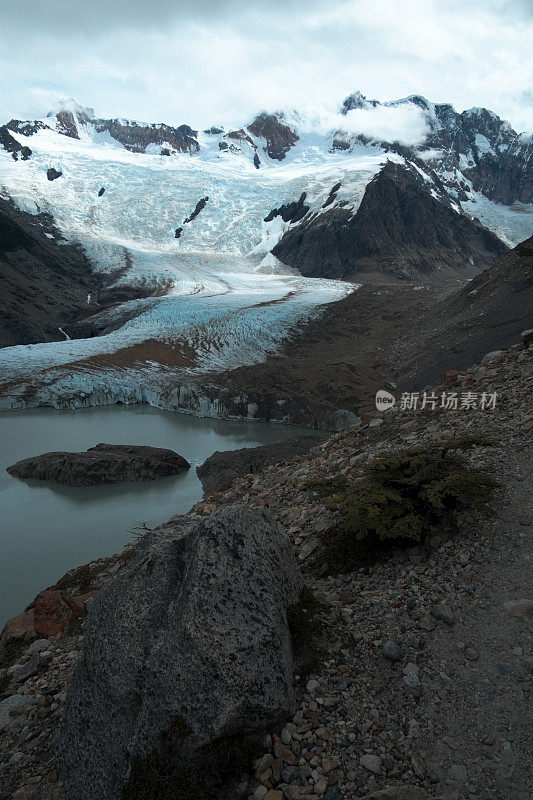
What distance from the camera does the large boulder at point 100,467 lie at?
460 inches

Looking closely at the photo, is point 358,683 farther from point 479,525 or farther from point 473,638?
point 479,525

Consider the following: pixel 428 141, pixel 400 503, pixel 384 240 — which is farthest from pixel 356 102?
pixel 400 503

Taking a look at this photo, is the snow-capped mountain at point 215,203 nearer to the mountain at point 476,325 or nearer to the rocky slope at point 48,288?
the rocky slope at point 48,288


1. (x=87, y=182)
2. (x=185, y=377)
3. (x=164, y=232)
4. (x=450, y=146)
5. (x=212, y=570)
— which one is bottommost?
(x=185, y=377)

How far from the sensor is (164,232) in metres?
67.3

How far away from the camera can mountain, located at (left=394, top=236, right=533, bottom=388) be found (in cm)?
1606

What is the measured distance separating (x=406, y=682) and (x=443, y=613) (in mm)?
555

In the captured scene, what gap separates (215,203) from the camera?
7194 cm

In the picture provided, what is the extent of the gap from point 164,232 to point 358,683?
231 feet

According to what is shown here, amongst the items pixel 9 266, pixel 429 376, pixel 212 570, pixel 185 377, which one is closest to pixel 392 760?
pixel 212 570

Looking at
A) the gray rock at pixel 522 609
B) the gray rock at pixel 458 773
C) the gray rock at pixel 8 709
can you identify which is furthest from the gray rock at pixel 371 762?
the gray rock at pixel 8 709

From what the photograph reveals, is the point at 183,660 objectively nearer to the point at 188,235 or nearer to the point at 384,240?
the point at 188,235

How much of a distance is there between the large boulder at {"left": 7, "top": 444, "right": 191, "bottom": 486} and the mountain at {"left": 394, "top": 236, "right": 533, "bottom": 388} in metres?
8.88

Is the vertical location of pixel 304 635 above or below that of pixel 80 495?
above
